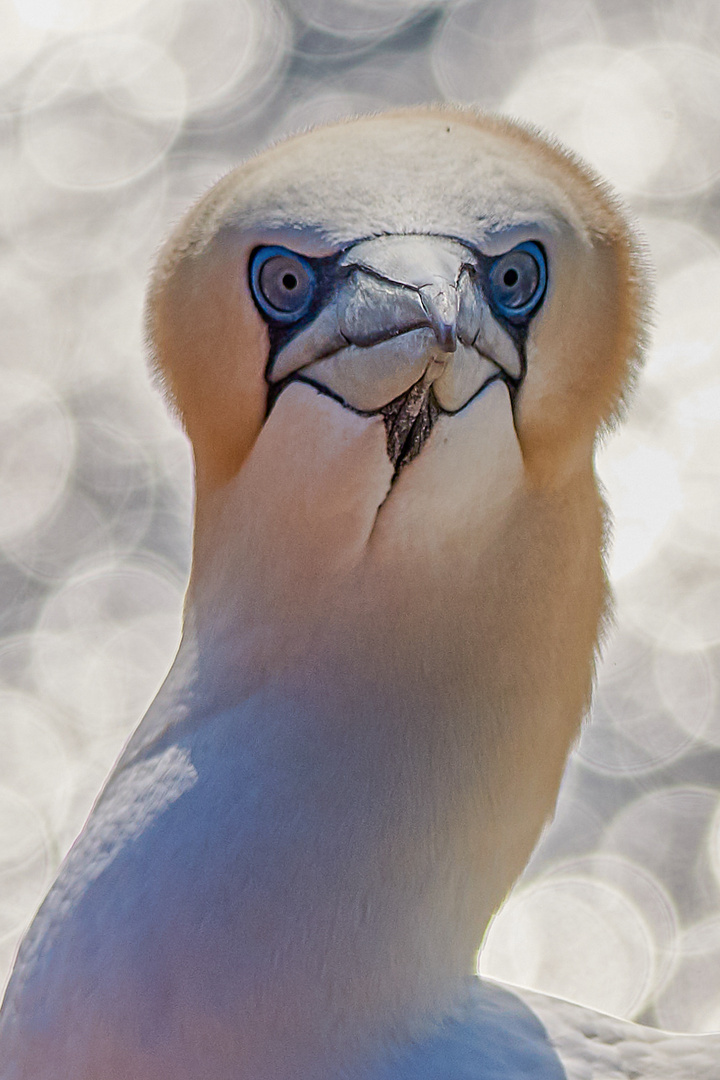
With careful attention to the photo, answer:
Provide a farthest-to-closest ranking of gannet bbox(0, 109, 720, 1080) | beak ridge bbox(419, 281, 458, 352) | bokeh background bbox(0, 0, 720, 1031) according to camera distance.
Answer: bokeh background bbox(0, 0, 720, 1031)
gannet bbox(0, 109, 720, 1080)
beak ridge bbox(419, 281, 458, 352)

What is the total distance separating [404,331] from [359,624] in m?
0.38

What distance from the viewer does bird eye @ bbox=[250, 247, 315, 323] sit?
1.70m

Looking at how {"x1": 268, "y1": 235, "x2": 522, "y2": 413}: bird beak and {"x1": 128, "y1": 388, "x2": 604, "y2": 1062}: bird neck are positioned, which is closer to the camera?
{"x1": 268, "y1": 235, "x2": 522, "y2": 413}: bird beak

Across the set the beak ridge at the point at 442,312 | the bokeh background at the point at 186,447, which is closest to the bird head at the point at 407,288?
the beak ridge at the point at 442,312

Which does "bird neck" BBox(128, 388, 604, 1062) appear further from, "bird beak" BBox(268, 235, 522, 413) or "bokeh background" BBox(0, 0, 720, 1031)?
"bokeh background" BBox(0, 0, 720, 1031)

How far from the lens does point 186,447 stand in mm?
5562

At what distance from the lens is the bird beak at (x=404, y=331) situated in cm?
157

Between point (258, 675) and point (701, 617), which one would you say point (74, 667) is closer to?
point (701, 617)

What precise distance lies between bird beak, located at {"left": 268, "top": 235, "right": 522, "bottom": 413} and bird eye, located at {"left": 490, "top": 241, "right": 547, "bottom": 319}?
3 cm

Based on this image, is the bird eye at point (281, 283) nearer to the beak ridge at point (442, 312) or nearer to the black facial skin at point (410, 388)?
the black facial skin at point (410, 388)

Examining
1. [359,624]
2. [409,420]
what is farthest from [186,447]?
[409,420]

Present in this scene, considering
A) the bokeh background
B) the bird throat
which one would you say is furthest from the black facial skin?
the bokeh background

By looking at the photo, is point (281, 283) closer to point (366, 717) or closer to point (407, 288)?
point (407, 288)

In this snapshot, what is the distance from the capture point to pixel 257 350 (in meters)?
1.76
